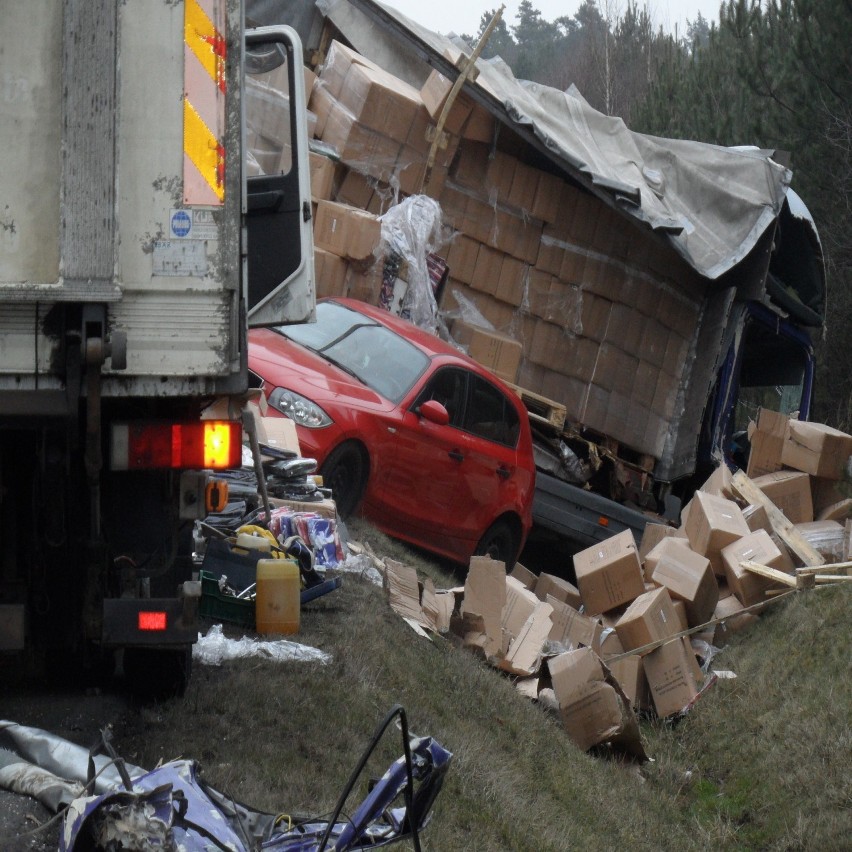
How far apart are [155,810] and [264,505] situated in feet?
12.7

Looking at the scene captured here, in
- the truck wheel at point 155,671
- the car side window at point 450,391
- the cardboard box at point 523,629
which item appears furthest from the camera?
the car side window at point 450,391

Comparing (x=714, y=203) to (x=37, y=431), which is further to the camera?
(x=714, y=203)

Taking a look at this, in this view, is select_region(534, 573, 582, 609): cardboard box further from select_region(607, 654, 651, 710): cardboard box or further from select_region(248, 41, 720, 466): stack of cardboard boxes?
select_region(248, 41, 720, 466): stack of cardboard boxes

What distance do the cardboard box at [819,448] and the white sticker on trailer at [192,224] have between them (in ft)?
27.4

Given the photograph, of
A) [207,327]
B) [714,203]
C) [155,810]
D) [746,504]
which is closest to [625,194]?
[714,203]

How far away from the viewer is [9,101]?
12.3 ft

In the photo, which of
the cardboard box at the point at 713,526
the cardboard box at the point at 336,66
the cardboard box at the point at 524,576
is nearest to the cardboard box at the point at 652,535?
the cardboard box at the point at 713,526

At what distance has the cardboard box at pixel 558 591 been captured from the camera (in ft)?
35.2

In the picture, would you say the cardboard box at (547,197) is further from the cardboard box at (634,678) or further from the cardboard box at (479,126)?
the cardboard box at (634,678)

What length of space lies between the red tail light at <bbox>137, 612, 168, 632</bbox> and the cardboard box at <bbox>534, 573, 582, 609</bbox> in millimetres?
6760

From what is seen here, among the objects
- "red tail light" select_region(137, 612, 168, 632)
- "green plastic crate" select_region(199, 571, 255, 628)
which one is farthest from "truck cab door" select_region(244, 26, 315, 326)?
"red tail light" select_region(137, 612, 168, 632)

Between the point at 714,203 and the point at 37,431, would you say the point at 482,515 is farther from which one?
the point at 37,431

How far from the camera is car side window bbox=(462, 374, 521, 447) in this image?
32.7ft

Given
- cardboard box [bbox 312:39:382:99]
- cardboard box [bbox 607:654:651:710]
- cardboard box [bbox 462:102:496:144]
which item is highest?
cardboard box [bbox 312:39:382:99]
